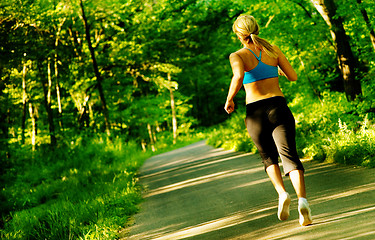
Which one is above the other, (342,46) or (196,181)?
(342,46)

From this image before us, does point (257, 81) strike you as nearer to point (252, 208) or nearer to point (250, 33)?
point (250, 33)

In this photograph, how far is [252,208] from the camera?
5.58m

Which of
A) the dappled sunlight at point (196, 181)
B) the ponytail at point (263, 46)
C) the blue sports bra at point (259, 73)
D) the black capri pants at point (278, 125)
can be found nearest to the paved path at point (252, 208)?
the dappled sunlight at point (196, 181)

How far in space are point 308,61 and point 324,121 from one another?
4151 millimetres

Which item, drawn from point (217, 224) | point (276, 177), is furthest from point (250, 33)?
point (217, 224)

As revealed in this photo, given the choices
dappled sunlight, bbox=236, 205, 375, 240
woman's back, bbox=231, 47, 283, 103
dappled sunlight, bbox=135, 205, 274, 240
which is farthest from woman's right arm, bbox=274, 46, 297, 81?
dappled sunlight, bbox=135, 205, 274, 240

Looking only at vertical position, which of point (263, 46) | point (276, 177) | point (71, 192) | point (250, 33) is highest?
point (250, 33)

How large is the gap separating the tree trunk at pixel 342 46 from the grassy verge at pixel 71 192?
17.5 feet

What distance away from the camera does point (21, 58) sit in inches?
444

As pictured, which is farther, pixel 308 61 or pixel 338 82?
pixel 338 82

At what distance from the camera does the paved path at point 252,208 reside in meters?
4.11

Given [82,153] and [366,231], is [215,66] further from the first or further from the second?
[366,231]

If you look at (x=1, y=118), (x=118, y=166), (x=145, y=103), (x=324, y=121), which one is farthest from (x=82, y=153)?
(x=145, y=103)

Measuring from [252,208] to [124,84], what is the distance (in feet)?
78.6
